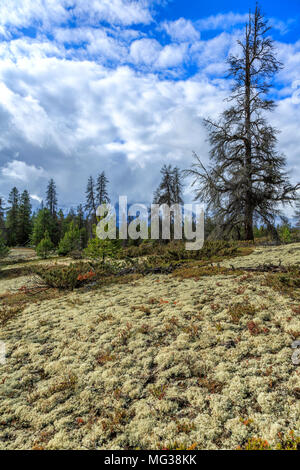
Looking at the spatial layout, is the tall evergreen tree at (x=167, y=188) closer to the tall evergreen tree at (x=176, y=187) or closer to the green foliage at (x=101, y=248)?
the tall evergreen tree at (x=176, y=187)

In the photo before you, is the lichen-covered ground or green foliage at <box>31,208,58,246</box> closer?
the lichen-covered ground

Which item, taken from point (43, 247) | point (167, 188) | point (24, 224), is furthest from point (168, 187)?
point (24, 224)

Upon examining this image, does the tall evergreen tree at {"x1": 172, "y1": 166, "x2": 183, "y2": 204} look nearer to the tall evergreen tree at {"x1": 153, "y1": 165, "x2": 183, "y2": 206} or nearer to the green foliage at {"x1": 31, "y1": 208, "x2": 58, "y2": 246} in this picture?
the tall evergreen tree at {"x1": 153, "y1": 165, "x2": 183, "y2": 206}

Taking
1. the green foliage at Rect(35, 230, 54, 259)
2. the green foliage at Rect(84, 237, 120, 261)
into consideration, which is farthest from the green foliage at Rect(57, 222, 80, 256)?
the green foliage at Rect(84, 237, 120, 261)

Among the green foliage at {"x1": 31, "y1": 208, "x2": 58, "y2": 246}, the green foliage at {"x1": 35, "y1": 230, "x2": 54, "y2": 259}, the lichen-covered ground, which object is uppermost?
the green foliage at {"x1": 31, "y1": 208, "x2": 58, "y2": 246}

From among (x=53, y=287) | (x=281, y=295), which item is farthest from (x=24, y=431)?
(x=53, y=287)

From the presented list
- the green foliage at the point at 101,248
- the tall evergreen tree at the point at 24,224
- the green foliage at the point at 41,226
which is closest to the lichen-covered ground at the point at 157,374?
the green foliage at the point at 101,248

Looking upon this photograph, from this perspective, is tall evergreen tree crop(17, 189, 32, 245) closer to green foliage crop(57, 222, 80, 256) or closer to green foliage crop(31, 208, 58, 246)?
green foliage crop(31, 208, 58, 246)

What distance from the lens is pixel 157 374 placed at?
177 inches

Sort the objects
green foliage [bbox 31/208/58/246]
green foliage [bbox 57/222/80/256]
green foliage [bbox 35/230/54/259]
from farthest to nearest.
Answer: green foliage [bbox 31/208/58/246] < green foliage [bbox 57/222/80/256] < green foliage [bbox 35/230/54/259]

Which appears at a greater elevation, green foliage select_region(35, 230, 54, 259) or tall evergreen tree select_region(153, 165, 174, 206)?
tall evergreen tree select_region(153, 165, 174, 206)

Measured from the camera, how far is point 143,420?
348 centimetres

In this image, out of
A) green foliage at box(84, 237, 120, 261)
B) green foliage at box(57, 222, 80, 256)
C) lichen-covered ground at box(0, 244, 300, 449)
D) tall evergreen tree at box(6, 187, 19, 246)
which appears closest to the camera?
lichen-covered ground at box(0, 244, 300, 449)

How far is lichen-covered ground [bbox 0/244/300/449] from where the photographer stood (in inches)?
129
